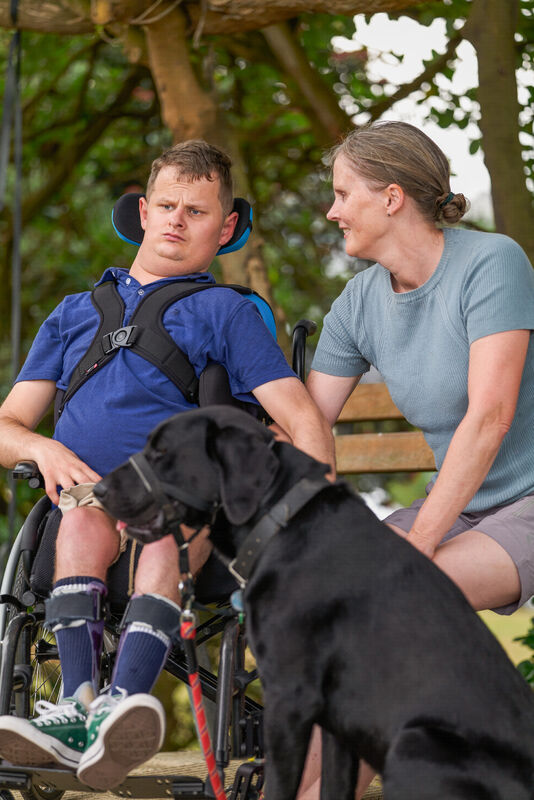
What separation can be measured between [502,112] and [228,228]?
1.47m

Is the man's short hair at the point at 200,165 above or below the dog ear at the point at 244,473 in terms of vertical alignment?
above

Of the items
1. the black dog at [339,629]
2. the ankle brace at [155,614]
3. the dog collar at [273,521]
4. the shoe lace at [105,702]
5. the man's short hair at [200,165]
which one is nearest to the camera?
the black dog at [339,629]

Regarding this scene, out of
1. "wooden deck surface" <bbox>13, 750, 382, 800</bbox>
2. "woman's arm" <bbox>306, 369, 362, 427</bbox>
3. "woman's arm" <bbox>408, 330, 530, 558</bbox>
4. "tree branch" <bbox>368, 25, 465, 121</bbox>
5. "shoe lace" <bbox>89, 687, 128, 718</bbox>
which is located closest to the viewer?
"shoe lace" <bbox>89, 687, 128, 718</bbox>

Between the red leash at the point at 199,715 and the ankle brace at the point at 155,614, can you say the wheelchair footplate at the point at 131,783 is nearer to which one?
the red leash at the point at 199,715

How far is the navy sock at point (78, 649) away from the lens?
7.22 feet

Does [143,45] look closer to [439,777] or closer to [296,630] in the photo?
[296,630]

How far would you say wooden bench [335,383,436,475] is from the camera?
13.0 feet

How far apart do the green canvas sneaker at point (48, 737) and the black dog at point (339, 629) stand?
43 cm

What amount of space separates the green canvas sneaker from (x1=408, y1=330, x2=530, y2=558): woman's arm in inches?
34.1

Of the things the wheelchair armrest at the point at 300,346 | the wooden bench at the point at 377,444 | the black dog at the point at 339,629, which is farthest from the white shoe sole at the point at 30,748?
the wooden bench at the point at 377,444

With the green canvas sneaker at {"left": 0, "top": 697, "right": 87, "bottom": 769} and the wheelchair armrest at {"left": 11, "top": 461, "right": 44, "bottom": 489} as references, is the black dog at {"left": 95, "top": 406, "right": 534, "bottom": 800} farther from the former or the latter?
the wheelchair armrest at {"left": 11, "top": 461, "right": 44, "bottom": 489}

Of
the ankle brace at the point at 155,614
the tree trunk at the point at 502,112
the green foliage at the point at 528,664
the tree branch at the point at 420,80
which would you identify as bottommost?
the green foliage at the point at 528,664

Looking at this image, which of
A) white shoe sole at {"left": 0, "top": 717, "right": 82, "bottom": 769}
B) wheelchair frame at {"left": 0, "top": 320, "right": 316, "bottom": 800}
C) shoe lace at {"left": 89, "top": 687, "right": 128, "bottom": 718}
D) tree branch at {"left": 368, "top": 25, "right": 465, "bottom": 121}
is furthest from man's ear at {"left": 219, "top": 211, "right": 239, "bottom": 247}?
tree branch at {"left": 368, "top": 25, "right": 465, "bottom": 121}

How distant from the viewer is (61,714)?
2.10 m
